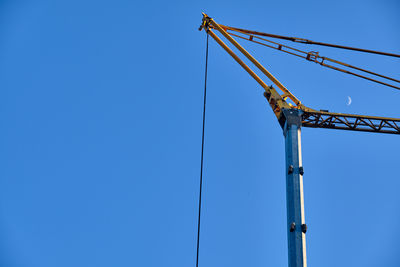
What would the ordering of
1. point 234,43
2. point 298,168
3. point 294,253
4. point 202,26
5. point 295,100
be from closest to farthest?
point 294,253, point 298,168, point 295,100, point 234,43, point 202,26

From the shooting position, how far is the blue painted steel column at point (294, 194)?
23.7m

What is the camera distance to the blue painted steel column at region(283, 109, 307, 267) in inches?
932

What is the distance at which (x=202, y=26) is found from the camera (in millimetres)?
33938

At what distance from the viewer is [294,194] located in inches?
983

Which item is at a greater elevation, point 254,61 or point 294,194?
point 254,61

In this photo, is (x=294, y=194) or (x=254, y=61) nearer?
(x=294, y=194)

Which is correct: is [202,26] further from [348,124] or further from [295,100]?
[348,124]

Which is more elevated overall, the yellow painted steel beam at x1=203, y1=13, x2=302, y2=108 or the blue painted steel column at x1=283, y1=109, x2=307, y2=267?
the yellow painted steel beam at x1=203, y1=13, x2=302, y2=108

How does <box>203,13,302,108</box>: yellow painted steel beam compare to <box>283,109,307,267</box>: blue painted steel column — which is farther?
<box>203,13,302,108</box>: yellow painted steel beam

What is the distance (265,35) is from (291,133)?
923 centimetres

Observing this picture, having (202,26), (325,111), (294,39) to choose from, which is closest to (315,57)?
(294,39)

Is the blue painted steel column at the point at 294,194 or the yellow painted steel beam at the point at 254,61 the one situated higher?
the yellow painted steel beam at the point at 254,61

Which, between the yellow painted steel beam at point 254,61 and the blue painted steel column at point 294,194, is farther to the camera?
the yellow painted steel beam at point 254,61

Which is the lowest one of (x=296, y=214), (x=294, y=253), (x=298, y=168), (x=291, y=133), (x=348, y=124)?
(x=294, y=253)
